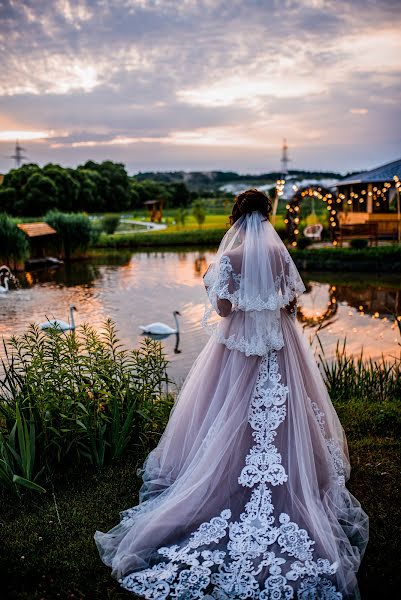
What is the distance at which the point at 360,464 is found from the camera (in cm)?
425

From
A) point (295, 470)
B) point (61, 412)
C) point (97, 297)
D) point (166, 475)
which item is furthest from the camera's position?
point (97, 297)

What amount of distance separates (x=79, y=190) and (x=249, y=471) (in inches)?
1868

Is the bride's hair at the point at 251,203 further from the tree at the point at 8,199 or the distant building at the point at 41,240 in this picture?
the tree at the point at 8,199

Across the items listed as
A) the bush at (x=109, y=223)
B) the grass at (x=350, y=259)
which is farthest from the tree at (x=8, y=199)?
A: the grass at (x=350, y=259)

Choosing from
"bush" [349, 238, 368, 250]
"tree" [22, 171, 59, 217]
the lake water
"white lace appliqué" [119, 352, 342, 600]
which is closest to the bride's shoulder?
"white lace appliqué" [119, 352, 342, 600]

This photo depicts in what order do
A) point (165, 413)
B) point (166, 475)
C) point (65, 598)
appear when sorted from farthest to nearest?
point (165, 413) → point (166, 475) → point (65, 598)

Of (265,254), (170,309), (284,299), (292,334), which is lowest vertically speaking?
(170,309)

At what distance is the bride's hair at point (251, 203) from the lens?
3537 mm

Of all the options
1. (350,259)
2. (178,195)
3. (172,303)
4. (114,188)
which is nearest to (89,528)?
(172,303)

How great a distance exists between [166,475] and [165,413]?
52.6 inches

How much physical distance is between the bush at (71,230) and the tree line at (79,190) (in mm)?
21378

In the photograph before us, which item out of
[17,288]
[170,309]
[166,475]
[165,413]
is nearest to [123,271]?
[17,288]

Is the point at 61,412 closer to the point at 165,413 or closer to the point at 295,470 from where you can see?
the point at 165,413

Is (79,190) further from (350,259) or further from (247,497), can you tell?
(247,497)
